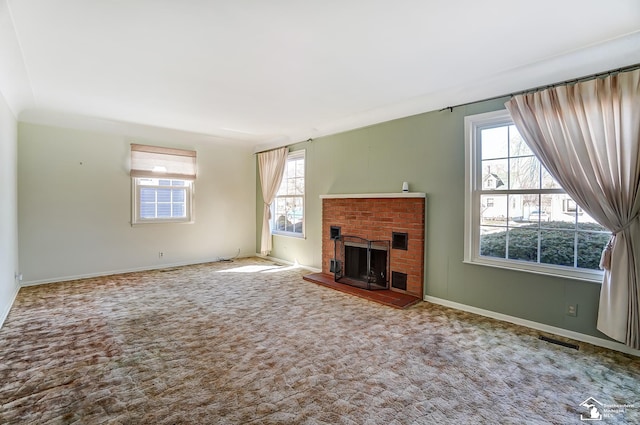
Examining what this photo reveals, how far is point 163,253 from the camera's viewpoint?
5.80 meters

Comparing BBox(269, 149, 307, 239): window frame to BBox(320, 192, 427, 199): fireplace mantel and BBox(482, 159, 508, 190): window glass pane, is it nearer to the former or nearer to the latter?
BBox(320, 192, 427, 199): fireplace mantel

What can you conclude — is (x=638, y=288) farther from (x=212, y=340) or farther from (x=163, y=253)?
(x=163, y=253)

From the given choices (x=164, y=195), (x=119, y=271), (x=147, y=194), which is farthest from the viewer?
(x=164, y=195)

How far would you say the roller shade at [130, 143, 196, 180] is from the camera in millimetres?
5434

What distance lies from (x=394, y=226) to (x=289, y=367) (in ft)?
8.22

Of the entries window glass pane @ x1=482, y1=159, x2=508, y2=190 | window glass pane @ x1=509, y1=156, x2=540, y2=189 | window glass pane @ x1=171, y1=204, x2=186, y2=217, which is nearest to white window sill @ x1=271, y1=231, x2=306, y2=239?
window glass pane @ x1=171, y1=204, x2=186, y2=217

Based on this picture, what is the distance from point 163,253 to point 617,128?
6590 millimetres

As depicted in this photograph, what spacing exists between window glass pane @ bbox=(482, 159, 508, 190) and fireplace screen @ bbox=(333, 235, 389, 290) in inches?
59.0

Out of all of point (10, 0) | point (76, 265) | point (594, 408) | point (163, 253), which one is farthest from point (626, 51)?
point (76, 265)

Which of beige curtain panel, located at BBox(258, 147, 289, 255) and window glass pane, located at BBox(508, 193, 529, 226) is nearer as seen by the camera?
window glass pane, located at BBox(508, 193, 529, 226)

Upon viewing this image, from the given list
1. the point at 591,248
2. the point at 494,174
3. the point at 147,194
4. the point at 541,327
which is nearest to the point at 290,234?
the point at 147,194

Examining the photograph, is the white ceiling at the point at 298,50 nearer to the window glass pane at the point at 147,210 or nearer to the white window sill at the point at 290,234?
the window glass pane at the point at 147,210

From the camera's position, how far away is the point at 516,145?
10.8 feet
